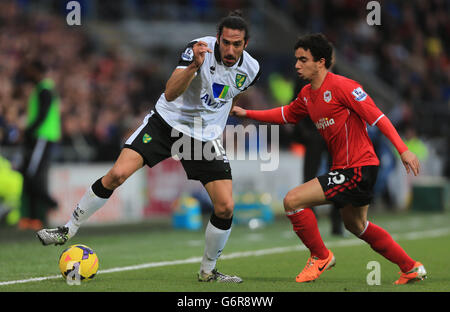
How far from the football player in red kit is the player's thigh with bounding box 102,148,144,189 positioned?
4.27ft

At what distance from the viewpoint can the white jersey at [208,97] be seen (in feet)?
22.2

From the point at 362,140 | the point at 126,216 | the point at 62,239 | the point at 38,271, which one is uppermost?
the point at 362,140

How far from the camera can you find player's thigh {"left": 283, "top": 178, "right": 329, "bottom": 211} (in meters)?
6.54

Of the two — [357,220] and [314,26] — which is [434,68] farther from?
[357,220]

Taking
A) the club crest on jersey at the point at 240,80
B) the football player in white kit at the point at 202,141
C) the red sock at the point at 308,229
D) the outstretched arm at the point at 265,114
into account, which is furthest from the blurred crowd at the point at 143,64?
the red sock at the point at 308,229

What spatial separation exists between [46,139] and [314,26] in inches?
574

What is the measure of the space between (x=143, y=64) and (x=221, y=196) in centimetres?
1431

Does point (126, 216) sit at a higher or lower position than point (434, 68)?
lower

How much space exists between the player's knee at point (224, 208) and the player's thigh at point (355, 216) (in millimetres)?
947

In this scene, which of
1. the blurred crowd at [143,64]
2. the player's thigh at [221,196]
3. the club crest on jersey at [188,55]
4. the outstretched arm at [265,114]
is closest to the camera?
the club crest on jersey at [188,55]

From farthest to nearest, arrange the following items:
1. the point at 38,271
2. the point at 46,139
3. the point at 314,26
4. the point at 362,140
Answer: the point at 314,26 < the point at 46,139 < the point at 38,271 < the point at 362,140

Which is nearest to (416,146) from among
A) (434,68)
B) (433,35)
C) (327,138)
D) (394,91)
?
(394,91)

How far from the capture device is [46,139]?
12062 mm

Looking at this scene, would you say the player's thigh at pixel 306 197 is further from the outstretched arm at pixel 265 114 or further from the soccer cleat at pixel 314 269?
the outstretched arm at pixel 265 114
